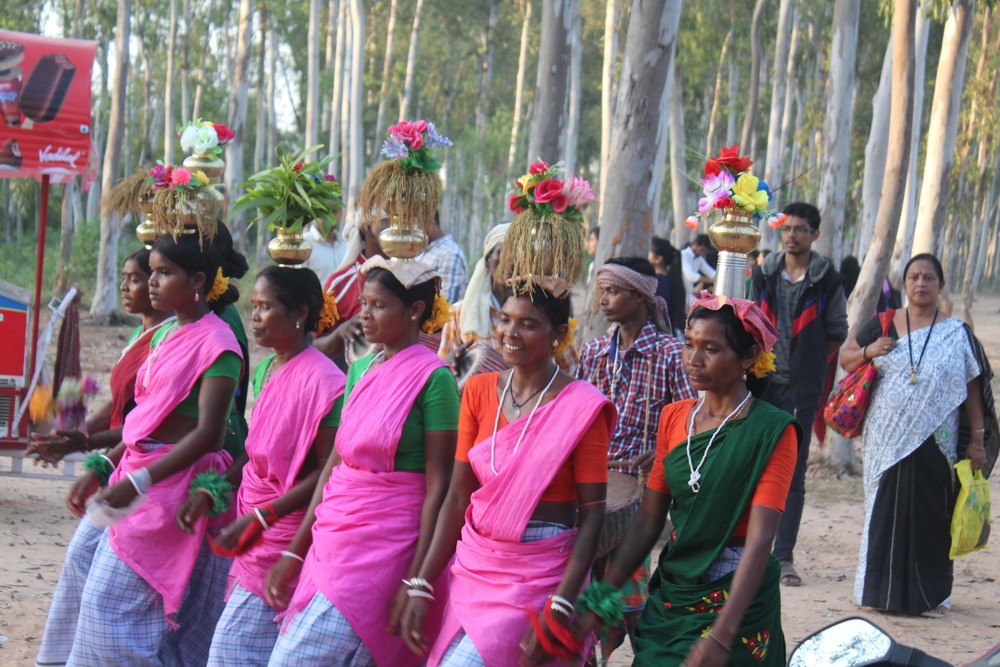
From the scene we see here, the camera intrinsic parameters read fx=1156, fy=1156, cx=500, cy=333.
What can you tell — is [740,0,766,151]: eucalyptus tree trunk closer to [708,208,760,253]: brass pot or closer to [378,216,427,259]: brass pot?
[378,216,427,259]: brass pot

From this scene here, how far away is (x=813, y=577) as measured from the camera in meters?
7.59

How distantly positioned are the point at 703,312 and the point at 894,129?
8.15 meters

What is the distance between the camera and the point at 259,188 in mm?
4512

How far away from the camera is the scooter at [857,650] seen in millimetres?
2092

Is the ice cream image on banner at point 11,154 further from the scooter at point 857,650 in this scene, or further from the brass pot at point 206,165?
the scooter at point 857,650

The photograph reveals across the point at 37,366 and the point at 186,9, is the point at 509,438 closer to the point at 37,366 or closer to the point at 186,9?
the point at 37,366

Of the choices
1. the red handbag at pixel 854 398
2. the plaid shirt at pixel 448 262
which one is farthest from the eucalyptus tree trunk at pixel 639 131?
the red handbag at pixel 854 398

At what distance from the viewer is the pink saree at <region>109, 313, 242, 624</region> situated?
4332mm

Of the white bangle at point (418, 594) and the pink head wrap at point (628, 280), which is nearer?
the white bangle at point (418, 594)

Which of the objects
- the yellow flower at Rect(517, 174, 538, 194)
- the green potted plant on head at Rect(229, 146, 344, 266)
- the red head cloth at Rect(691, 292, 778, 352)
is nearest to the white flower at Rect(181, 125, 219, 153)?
the green potted plant on head at Rect(229, 146, 344, 266)

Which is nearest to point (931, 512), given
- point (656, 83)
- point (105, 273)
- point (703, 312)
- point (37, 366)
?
point (656, 83)

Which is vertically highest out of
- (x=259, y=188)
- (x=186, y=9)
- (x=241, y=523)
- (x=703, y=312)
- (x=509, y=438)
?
(x=186, y=9)

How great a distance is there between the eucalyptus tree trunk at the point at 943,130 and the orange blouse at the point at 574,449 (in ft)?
31.0

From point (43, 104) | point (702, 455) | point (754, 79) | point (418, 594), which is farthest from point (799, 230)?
point (754, 79)
